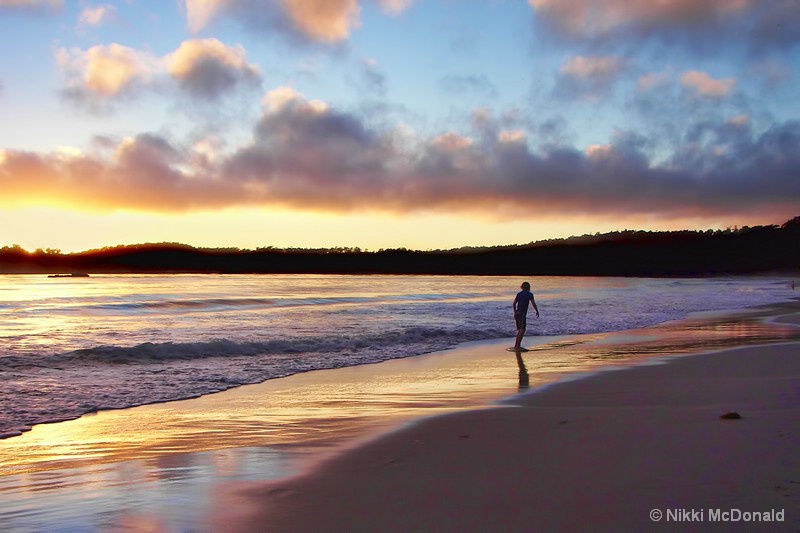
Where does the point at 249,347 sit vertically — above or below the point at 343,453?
below

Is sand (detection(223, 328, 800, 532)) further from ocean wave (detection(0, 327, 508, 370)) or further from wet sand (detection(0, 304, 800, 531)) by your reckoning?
ocean wave (detection(0, 327, 508, 370))

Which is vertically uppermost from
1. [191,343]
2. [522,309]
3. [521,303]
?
[521,303]

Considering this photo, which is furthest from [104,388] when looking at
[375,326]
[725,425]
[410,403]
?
[375,326]

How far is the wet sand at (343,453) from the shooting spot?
185 inches

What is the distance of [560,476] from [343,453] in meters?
2.30


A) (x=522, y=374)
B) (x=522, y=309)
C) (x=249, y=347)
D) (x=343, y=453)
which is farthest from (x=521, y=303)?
(x=343, y=453)

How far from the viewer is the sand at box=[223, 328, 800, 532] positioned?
14.3 ft

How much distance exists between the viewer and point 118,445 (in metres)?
7.12

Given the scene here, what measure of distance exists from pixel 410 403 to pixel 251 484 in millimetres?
4312

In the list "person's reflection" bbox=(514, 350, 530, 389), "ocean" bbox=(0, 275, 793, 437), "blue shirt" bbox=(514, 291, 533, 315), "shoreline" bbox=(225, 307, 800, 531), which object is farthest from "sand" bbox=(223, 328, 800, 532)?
"blue shirt" bbox=(514, 291, 533, 315)

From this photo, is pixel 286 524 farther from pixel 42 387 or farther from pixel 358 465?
pixel 42 387

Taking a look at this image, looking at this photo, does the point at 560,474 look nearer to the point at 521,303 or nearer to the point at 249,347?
the point at 521,303

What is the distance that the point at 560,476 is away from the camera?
17.3 feet


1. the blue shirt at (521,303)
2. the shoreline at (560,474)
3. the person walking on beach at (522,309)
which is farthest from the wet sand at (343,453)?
the blue shirt at (521,303)
